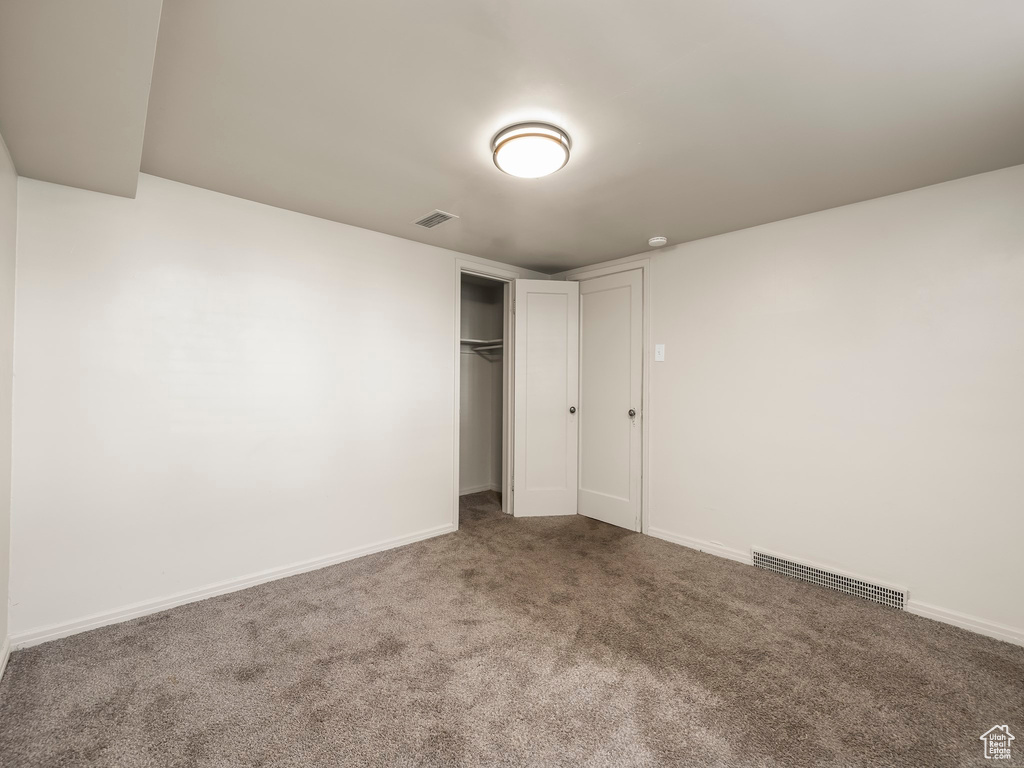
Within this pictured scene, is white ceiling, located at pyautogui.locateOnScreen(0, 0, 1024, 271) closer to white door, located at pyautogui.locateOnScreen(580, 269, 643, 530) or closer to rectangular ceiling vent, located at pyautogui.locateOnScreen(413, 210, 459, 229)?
rectangular ceiling vent, located at pyautogui.locateOnScreen(413, 210, 459, 229)

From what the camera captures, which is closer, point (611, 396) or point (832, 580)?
point (832, 580)

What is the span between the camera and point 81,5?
Answer: 3.97 feet

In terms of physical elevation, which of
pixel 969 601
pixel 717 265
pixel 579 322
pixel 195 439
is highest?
pixel 717 265

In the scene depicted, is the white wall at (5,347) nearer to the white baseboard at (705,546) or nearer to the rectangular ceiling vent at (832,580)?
the white baseboard at (705,546)

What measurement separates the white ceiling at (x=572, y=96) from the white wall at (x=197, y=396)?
0.39 metres

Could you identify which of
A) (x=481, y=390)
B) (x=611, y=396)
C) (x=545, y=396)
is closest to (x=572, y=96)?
(x=611, y=396)

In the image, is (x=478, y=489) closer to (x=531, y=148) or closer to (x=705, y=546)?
(x=705, y=546)

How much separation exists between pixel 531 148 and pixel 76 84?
1687 millimetres

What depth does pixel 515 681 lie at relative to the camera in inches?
74.9

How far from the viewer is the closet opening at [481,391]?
5.14m

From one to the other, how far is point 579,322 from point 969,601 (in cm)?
324

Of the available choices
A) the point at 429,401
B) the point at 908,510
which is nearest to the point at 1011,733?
the point at 908,510

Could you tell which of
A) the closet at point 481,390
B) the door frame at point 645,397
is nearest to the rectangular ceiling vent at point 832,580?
the door frame at point 645,397

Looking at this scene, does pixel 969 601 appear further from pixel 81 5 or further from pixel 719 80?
pixel 81 5
